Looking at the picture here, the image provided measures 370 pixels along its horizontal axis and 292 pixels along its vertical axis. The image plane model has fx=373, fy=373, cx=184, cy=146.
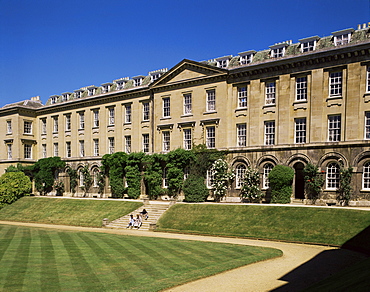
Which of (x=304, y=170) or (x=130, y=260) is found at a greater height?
(x=304, y=170)

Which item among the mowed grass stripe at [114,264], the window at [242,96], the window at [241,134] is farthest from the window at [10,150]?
the mowed grass stripe at [114,264]

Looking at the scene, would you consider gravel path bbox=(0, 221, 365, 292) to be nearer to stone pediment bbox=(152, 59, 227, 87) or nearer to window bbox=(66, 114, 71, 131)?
stone pediment bbox=(152, 59, 227, 87)

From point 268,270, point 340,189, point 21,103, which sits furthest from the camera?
point 21,103

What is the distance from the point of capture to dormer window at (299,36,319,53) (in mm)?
34344

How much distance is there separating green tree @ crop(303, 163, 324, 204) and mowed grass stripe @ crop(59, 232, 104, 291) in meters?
20.5

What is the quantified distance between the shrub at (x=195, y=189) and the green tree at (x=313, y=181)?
33.6 ft

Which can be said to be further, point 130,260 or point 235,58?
point 235,58

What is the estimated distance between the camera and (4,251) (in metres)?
18.3

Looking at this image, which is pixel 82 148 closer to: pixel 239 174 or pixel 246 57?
pixel 239 174

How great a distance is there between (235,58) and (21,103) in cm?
3850

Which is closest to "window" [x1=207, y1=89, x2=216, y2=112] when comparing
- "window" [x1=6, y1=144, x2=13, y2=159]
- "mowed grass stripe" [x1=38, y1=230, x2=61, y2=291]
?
"mowed grass stripe" [x1=38, y1=230, x2=61, y2=291]

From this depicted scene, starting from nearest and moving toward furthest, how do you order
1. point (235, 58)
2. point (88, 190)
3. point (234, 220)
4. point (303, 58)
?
1. point (234, 220)
2. point (303, 58)
3. point (235, 58)
4. point (88, 190)

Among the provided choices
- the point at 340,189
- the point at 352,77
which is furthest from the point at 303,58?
the point at 340,189

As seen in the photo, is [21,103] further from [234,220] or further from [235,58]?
[234,220]
